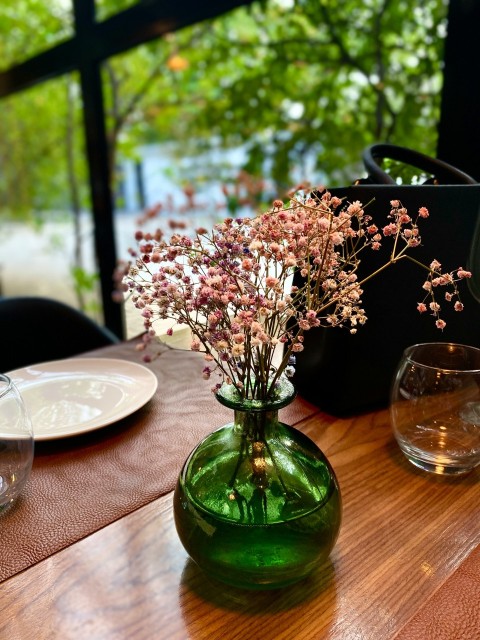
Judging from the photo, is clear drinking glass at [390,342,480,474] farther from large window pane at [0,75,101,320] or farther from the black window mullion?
large window pane at [0,75,101,320]

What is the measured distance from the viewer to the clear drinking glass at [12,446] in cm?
66

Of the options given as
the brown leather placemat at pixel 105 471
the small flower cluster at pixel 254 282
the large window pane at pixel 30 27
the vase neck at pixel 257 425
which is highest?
the large window pane at pixel 30 27

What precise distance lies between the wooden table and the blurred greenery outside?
0.66 metres

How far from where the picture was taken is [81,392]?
97 centimetres

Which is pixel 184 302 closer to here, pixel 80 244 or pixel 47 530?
pixel 47 530

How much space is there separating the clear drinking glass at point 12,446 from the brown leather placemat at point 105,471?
2cm

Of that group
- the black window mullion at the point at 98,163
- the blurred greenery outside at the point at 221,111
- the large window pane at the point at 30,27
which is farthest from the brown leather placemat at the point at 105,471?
the large window pane at the point at 30,27

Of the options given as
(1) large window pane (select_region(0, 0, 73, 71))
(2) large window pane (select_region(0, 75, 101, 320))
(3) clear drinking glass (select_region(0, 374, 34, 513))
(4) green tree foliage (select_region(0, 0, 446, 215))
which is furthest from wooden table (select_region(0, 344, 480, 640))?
(1) large window pane (select_region(0, 0, 73, 71))

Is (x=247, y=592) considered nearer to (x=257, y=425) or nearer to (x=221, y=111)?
(x=257, y=425)

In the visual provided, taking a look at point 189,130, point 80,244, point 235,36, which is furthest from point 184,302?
point 80,244

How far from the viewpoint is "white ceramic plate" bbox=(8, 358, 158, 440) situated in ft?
2.75

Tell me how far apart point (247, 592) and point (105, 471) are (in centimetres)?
30

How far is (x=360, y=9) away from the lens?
164 cm

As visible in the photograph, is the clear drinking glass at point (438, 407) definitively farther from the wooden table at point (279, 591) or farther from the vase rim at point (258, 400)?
the vase rim at point (258, 400)
